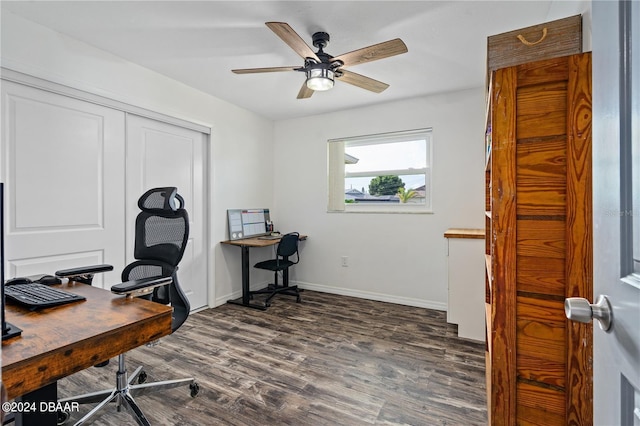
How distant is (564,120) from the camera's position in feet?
3.55

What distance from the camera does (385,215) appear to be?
3.80 metres

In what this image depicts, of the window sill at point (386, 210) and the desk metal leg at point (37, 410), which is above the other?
the window sill at point (386, 210)

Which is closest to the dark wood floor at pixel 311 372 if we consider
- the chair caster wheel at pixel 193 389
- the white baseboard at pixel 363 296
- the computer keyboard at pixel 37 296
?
the chair caster wheel at pixel 193 389


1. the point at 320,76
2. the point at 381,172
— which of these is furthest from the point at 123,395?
the point at 381,172

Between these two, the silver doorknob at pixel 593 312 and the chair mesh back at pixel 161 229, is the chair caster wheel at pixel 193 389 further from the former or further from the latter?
the silver doorknob at pixel 593 312

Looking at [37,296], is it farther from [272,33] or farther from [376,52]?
[376,52]

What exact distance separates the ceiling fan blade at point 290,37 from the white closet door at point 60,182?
6.00 feet

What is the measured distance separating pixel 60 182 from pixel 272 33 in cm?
201

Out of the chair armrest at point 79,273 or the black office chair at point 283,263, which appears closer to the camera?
→ the chair armrest at point 79,273

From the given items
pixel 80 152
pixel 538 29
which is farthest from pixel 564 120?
pixel 80 152

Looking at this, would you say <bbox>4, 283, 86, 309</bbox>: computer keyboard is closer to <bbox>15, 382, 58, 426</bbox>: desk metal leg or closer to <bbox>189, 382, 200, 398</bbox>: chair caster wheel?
<bbox>15, 382, 58, 426</bbox>: desk metal leg

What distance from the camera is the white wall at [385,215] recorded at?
336 centimetres

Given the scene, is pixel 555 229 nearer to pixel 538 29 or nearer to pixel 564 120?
pixel 564 120

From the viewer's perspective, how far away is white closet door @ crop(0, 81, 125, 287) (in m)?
2.07
